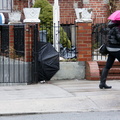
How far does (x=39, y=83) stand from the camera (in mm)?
12398

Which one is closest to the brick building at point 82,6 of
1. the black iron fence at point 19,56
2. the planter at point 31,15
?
the black iron fence at point 19,56

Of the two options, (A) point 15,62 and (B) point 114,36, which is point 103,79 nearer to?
(B) point 114,36

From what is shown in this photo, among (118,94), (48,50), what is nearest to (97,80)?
(48,50)

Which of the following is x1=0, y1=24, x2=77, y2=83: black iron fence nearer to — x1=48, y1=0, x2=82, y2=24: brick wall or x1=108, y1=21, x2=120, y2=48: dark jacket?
x1=108, y1=21, x2=120, y2=48: dark jacket

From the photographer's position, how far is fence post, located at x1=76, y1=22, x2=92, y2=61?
12.8m

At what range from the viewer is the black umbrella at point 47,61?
12.4 m

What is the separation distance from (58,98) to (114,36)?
1.88 m

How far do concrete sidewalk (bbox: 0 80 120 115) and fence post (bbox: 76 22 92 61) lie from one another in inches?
47.8

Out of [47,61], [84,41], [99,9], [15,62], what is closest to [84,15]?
[84,41]

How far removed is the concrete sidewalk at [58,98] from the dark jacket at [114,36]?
1127mm

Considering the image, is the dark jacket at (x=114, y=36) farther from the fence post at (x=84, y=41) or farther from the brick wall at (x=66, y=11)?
the brick wall at (x=66, y=11)

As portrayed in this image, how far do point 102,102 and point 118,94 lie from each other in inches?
37.2

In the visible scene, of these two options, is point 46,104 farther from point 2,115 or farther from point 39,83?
point 39,83

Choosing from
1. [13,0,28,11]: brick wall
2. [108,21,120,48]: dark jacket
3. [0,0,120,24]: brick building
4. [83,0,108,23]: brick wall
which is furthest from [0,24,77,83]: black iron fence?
[83,0,108,23]: brick wall
